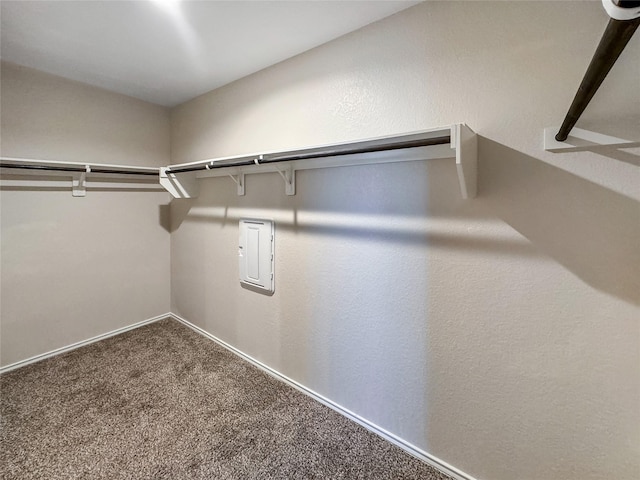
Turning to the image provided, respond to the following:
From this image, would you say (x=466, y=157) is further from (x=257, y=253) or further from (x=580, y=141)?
(x=257, y=253)

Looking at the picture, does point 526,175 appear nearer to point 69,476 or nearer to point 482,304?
point 482,304

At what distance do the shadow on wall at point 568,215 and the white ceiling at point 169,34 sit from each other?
3.14 ft

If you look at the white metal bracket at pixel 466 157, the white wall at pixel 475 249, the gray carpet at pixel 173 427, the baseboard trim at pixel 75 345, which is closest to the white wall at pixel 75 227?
the baseboard trim at pixel 75 345

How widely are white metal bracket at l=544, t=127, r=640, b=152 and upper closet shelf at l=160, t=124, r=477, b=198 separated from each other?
0.26m

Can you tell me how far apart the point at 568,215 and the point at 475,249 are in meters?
0.35

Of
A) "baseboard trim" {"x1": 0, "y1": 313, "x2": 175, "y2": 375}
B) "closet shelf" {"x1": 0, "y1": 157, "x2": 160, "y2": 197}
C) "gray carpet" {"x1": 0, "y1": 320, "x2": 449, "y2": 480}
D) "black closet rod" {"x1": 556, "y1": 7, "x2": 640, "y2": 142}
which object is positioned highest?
"closet shelf" {"x1": 0, "y1": 157, "x2": 160, "y2": 197}

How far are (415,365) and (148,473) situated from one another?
1.41 m

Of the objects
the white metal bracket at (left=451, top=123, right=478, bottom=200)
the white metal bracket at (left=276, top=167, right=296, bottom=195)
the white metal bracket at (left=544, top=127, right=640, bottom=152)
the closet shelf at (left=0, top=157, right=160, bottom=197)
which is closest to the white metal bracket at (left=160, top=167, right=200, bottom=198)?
the closet shelf at (left=0, top=157, right=160, bottom=197)

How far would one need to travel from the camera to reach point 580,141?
3.49 feet

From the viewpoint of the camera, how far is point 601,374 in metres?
1.07

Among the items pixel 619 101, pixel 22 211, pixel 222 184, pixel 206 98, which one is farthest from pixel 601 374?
pixel 22 211

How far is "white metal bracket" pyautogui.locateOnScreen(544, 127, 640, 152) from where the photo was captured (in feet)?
3.30

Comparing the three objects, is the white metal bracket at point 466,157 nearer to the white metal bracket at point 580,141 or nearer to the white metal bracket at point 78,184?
the white metal bracket at point 580,141

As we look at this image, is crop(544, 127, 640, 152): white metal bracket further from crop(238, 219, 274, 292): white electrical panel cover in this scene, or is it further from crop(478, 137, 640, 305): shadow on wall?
crop(238, 219, 274, 292): white electrical panel cover
